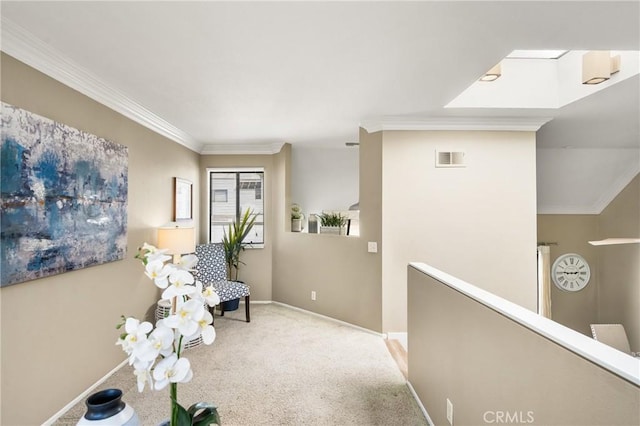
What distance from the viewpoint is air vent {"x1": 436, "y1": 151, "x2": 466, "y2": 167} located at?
142 inches

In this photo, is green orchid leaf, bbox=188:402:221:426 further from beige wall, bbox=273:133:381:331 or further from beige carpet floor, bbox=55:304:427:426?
beige wall, bbox=273:133:381:331

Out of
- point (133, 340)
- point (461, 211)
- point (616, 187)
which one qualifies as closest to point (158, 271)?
point (133, 340)

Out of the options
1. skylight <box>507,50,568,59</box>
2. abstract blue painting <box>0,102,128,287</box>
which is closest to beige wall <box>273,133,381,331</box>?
skylight <box>507,50,568,59</box>

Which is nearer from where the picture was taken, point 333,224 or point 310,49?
point 310,49

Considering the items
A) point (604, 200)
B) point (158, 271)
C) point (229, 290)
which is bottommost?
point (229, 290)

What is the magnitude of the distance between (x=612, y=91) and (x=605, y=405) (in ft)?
9.73

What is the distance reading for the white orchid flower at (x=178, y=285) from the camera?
0.87 m

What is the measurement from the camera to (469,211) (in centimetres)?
361

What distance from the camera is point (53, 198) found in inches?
81.8

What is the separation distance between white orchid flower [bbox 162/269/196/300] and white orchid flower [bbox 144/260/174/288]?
14 mm

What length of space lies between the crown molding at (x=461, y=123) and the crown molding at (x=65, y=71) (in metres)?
2.40

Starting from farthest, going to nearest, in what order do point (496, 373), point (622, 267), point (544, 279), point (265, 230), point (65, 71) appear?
point (265, 230)
point (544, 279)
point (622, 267)
point (65, 71)
point (496, 373)

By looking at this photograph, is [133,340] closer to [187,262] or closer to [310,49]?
[187,262]

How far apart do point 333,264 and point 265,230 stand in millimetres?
1403
